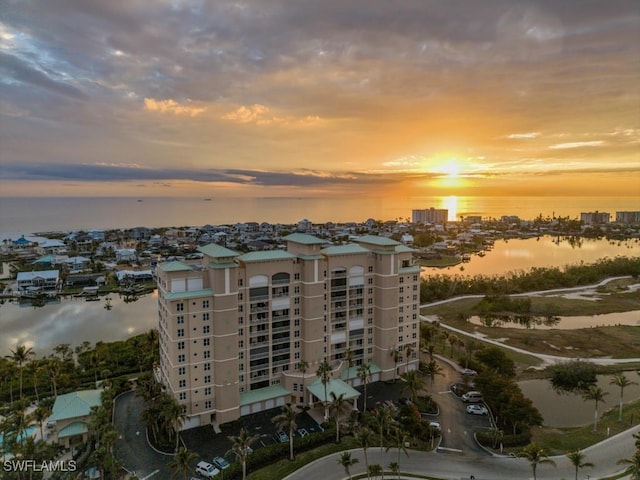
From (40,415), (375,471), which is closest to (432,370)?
(375,471)

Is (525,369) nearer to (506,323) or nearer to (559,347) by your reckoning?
(559,347)

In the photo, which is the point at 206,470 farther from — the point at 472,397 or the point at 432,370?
the point at 472,397

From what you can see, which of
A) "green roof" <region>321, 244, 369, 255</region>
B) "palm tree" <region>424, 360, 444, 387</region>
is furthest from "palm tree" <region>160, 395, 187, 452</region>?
"palm tree" <region>424, 360, 444, 387</region>

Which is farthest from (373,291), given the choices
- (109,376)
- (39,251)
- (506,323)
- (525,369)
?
(39,251)

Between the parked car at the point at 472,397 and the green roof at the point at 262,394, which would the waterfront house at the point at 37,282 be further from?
the parked car at the point at 472,397

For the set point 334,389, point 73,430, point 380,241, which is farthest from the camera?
point 380,241

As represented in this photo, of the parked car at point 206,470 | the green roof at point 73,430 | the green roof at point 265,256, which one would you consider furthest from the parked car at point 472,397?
the green roof at point 73,430

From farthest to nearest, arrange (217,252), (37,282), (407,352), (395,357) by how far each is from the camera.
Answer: (37,282), (407,352), (395,357), (217,252)

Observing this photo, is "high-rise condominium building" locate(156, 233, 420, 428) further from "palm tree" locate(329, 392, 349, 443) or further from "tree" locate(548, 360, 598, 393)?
"tree" locate(548, 360, 598, 393)
